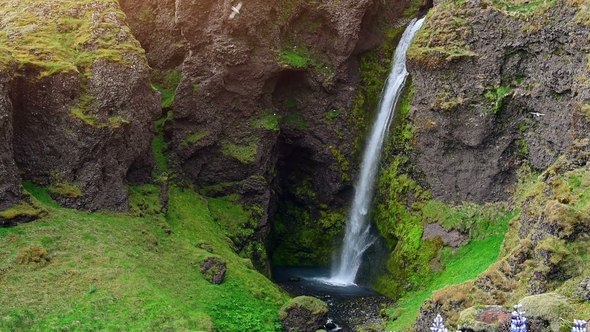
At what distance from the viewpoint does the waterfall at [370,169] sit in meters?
48.7

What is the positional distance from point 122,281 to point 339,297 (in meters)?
16.3

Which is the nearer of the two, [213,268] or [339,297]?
[213,268]

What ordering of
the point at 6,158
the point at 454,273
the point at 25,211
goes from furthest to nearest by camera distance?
the point at 454,273, the point at 6,158, the point at 25,211

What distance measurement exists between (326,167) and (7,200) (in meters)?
26.4

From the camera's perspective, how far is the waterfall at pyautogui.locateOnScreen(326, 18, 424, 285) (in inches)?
1917

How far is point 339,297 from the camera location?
41.4 m

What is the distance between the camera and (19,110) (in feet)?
116

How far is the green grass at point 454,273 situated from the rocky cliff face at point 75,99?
17162 millimetres

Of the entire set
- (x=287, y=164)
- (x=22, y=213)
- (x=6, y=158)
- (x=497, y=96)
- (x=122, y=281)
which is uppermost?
(x=497, y=96)

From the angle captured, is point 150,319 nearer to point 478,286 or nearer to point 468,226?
point 478,286

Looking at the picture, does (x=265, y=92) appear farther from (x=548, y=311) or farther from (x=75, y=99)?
(x=548, y=311)

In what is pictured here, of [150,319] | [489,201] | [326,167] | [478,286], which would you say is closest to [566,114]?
[489,201]

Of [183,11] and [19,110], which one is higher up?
[183,11]

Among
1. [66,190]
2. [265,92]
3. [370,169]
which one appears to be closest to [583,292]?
[66,190]
